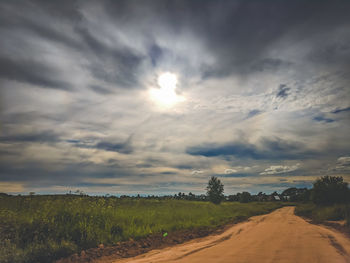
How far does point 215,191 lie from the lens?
185ft

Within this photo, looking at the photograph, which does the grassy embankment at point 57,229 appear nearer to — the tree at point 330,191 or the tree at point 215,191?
the tree at point 330,191

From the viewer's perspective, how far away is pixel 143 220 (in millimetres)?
11977

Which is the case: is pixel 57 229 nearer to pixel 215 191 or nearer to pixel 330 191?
pixel 330 191

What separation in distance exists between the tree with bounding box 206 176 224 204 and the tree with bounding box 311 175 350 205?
2622 centimetres

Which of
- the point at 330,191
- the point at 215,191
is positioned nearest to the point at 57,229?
the point at 330,191

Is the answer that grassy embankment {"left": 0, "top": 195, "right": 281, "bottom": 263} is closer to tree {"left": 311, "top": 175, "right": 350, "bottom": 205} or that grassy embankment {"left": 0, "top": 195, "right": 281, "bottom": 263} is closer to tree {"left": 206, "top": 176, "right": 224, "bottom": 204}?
tree {"left": 311, "top": 175, "right": 350, "bottom": 205}

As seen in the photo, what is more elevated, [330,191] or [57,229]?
[330,191]

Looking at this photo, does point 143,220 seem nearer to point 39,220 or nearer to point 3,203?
point 39,220

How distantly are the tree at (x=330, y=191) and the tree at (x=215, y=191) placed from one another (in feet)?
86.0

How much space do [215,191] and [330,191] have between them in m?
30.0

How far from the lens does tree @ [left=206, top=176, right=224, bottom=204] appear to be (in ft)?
183

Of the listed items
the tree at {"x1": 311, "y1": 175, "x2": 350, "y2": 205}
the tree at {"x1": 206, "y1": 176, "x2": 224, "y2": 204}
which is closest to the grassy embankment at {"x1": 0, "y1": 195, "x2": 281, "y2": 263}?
the tree at {"x1": 311, "y1": 175, "x2": 350, "y2": 205}

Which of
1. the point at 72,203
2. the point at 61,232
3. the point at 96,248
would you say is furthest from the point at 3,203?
the point at 96,248

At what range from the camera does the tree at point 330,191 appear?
28.8 m
